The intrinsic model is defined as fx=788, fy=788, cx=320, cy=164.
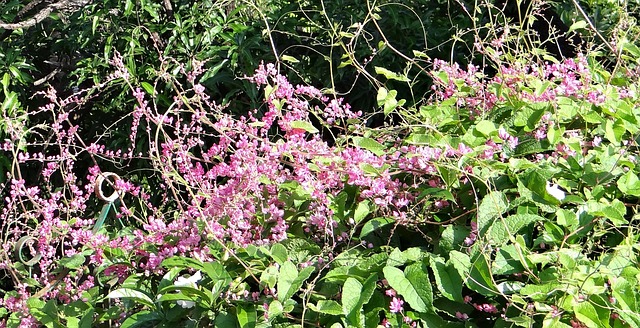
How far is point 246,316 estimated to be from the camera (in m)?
1.43

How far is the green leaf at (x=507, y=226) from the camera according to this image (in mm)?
1477

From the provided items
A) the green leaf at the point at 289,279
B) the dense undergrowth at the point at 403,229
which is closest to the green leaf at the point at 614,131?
the dense undergrowth at the point at 403,229

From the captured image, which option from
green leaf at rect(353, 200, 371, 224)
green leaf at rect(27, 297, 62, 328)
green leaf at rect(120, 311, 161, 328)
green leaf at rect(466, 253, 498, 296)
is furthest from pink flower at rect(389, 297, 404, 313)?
green leaf at rect(27, 297, 62, 328)

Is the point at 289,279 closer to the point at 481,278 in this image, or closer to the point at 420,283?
the point at 420,283

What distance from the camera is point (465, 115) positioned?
200 cm

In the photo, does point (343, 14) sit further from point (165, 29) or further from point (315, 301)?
point (315, 301)

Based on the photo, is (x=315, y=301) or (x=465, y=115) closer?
(x=315, y=301)

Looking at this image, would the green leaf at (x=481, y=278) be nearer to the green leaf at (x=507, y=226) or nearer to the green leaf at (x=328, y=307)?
the green leaf at (x=507, y=226)

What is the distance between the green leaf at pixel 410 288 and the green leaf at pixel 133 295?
0.50 meters

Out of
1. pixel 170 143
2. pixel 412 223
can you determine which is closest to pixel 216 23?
pixel 170 143

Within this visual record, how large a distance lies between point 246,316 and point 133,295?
0.31 m

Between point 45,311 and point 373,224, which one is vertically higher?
point 373,224

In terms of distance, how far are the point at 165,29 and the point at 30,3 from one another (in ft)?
2.52

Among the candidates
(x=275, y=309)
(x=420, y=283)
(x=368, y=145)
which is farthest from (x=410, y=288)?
(x=368, y=145)
